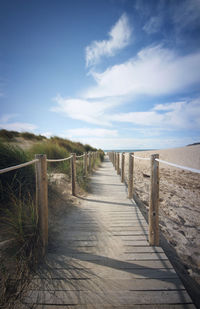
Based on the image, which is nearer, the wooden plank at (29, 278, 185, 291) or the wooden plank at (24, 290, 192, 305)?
the wooden plank at (24, 290, 192, 305)

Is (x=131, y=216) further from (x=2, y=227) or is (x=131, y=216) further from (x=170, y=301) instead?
(x=2, y=227)

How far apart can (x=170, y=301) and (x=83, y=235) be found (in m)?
1.44

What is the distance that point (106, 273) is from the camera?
5.52 feet

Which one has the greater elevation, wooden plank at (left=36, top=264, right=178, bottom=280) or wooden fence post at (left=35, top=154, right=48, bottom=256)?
wooden fence post at (left=35, top=154, right=48, bottom=256)

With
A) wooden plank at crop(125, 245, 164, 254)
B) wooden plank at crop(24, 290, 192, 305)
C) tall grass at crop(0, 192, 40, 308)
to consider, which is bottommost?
wooden plank at crop(24, 290, 192, 305)

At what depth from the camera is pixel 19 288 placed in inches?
57.6

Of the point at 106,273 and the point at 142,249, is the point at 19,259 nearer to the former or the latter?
the point at 106,273

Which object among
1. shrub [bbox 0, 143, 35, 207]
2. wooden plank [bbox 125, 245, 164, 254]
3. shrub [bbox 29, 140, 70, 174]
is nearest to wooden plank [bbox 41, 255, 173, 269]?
wooden plank [bbox 125, 245, 164, 254]

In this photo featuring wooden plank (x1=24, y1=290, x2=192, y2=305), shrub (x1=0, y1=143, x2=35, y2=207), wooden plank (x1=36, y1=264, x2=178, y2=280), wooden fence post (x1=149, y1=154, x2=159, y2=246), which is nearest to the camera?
wooden plank (x1=24, y1=290, x2=192, y2=305)

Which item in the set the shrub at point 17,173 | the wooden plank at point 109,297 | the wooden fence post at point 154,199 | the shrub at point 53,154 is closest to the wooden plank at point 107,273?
the wooden plank at point 109,297

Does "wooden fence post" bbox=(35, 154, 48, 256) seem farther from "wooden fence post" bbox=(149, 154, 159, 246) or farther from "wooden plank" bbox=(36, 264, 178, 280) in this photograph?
"wooden fence post" bbox=(149, 154, 159, 246)

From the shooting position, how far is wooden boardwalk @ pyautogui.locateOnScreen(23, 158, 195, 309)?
54.6 inches

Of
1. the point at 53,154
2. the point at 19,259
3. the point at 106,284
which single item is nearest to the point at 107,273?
the point at 106,284

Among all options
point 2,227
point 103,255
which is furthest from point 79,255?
point 2,227
